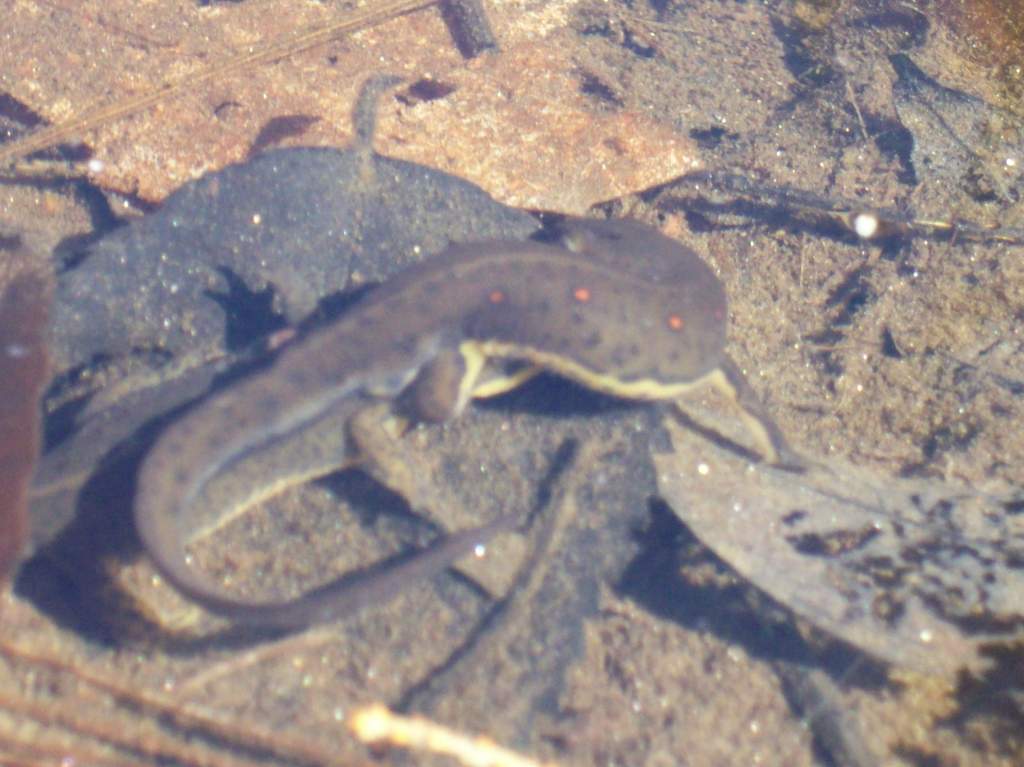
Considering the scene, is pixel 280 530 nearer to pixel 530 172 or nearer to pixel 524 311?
pixel 524 311

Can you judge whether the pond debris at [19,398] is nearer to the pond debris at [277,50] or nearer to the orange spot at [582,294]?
the pond debris at [277,50]

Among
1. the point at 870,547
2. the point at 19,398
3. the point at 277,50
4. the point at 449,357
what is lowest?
the point at 870,547

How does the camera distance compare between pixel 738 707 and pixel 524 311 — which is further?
pixel 524 311

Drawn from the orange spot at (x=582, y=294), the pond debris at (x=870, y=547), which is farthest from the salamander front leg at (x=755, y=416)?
the orange spot at (x=582, y=294)

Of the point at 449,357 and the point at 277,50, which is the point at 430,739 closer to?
the point at 449,357

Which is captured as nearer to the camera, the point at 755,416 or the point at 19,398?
the point at 19,398

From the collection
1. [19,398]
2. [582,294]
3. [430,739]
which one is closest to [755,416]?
[582,294]

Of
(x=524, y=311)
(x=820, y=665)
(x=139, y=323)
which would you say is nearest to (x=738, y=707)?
(x=820, y=665)
